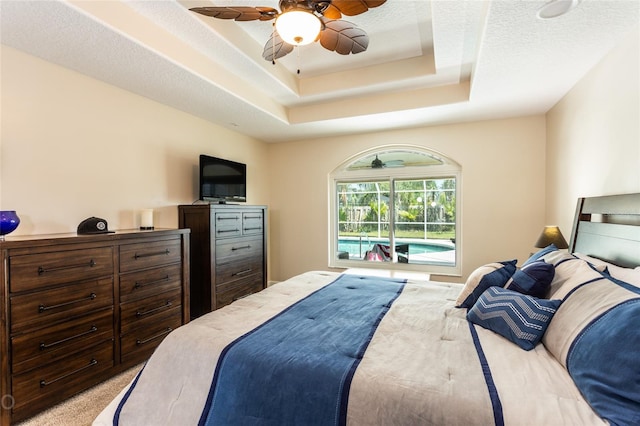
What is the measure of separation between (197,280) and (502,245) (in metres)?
3.72

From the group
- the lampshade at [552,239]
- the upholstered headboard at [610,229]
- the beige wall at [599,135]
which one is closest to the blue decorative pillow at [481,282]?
the upholstered headboard at [610,229]

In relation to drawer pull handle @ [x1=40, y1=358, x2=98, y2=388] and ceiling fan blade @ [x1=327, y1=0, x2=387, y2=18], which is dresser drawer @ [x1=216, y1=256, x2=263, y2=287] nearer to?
drawer pull handle @ [x1=40, y1=358, x2=98, y2=388]

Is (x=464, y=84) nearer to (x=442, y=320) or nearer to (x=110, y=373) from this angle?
(x=442, y=320)

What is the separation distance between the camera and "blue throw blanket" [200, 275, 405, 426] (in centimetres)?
113

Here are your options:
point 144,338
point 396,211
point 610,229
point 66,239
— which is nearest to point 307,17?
point 66,239

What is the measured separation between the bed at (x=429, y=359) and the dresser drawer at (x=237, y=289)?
1695mm

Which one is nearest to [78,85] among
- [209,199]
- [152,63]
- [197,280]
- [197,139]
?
[152,63]

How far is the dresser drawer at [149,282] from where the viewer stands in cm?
242

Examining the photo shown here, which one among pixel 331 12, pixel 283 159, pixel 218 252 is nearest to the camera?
pixel 331 12

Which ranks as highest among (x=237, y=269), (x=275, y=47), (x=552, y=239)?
(x=275, y=47)

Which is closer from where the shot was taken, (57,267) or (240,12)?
(240,12)

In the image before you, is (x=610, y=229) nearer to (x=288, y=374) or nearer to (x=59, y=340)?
(x=288, y=374)

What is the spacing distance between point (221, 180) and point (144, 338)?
195cm

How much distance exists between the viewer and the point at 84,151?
258cm
